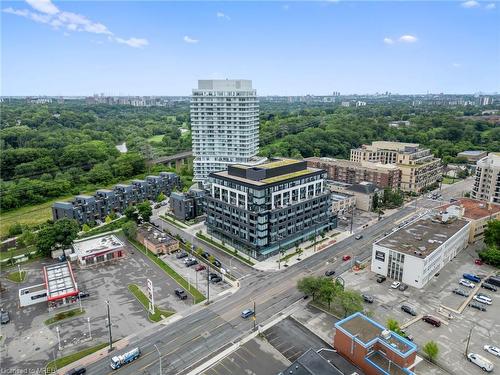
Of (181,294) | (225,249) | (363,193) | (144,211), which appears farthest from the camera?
(363,193)

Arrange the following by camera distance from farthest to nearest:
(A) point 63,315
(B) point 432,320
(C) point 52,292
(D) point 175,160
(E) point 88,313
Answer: (D) point 175,160, (C) point 52,292, (E) point 88,313, (A) point 63,315, (B) point 432,320

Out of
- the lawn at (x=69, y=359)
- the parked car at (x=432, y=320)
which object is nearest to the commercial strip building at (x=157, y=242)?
the lawn at (x=69, y=359)

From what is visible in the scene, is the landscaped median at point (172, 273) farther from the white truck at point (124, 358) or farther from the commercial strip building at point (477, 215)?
the commercial strip building at point (477, 215)

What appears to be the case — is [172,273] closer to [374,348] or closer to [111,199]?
[374,348]

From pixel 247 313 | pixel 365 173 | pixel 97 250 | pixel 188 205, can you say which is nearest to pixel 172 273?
pixel 97 250

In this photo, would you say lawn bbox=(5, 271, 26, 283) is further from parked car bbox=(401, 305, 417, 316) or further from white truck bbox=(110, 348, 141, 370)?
parked car bbox=(401, 305, 417, 316)

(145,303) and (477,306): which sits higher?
(477,306)
